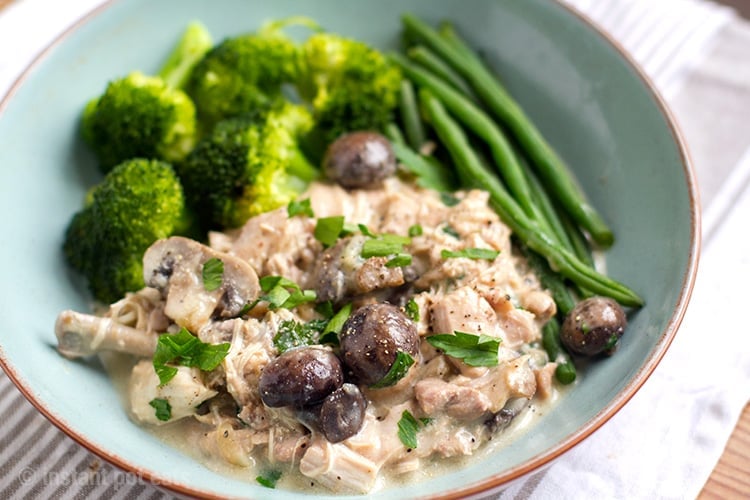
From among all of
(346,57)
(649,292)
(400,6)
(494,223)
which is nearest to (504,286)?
(494,223)

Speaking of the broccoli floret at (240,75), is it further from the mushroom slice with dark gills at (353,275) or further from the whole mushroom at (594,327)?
the whole mushroom at (594,327)

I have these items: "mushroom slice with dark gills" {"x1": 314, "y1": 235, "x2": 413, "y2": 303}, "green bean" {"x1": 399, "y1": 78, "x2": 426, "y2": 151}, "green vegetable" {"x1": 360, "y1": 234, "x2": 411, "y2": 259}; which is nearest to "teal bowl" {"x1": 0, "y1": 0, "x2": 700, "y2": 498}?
"green bean" {"x1": 399, "y1": 78, "x2": 426, "y2": 151}

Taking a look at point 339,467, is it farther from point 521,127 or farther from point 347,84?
point 347,84

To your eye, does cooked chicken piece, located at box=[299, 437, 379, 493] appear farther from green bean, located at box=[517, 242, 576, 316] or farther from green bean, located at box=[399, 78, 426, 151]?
green bean, located at box=[399, 78, 426, 151]

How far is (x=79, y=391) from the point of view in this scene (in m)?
3.41

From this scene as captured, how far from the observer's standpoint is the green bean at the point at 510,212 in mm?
3648

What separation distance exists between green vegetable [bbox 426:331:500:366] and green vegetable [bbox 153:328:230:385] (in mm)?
919

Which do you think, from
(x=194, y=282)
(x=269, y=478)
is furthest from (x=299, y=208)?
(x=269, y=478)

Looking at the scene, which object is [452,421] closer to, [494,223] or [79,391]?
[494,223]

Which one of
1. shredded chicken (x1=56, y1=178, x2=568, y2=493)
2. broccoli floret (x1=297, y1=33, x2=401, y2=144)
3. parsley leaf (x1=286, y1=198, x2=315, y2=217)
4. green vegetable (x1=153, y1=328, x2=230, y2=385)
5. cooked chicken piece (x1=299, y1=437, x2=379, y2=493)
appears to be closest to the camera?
cooked chicken piece (x1=299, y1=437, x2=379, y2=493)

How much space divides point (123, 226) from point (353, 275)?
1201mm

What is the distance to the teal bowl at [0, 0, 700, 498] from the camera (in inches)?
122

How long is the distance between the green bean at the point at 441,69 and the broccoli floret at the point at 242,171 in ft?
3.24

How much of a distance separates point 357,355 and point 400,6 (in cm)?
267
